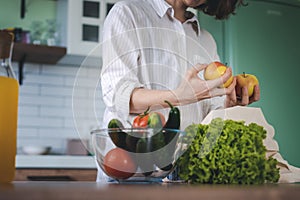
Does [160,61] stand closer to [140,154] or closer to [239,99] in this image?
[239,99]

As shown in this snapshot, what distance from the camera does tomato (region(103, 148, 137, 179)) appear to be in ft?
2.37

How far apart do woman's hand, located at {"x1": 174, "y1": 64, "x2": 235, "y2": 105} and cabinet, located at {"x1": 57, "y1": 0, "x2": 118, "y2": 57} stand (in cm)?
193

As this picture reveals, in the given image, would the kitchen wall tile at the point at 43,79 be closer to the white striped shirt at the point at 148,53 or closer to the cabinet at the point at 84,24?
the cabinet at the point at 84,24

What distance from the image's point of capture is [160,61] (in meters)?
1.29

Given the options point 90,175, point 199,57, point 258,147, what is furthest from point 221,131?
point 90,175

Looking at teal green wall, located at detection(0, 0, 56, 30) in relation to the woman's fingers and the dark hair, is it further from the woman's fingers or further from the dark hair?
the woman's fingers

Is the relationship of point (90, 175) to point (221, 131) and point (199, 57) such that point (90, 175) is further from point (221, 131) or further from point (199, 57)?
point (221, 131)

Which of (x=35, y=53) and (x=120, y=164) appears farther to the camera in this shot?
(x=35, y=53)

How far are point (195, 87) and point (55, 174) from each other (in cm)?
177

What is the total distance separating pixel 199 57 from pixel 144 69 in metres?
0.19

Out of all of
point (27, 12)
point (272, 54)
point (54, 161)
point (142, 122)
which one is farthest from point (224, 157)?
point (27, 12)

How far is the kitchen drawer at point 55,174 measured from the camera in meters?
2.49

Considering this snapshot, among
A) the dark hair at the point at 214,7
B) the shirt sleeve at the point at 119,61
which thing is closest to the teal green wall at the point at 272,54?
the dark hair at the point at 214,7

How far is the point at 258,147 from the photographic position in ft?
2.71
